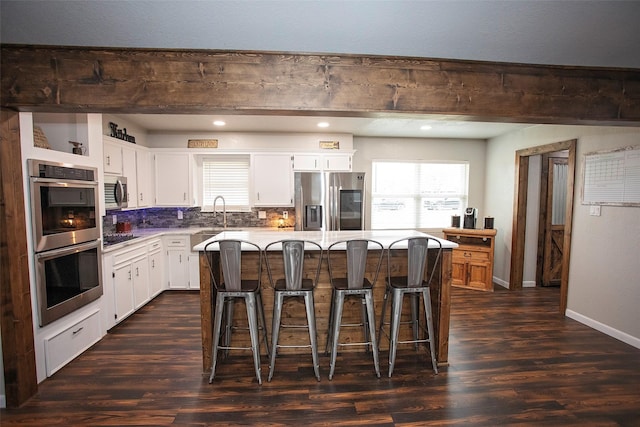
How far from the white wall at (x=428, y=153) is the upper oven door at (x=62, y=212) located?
381cm

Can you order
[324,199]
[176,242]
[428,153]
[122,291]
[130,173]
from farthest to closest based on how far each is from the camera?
[428,153]
[324,199]
[176,242]
[130,173]
[122,291]

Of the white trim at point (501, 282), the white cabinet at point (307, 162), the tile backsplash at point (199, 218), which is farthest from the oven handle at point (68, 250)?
the white trim at point (501, 282)

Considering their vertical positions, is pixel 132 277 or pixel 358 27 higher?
pixel 358 27

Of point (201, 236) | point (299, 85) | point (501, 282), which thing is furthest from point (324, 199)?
point (501, 282)

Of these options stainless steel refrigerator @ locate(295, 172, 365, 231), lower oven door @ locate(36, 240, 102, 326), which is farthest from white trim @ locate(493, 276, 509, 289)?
lower oven door @ locate(36, 240, 102, 326)

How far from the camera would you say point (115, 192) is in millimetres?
3723

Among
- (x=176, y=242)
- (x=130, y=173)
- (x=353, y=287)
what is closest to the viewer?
(x=353, y=287)

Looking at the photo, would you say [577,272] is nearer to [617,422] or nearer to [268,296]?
[617,422]

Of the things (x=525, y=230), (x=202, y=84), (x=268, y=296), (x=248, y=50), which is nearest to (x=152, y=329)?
(x=268, y=296)

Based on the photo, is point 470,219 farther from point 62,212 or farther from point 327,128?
point 62,212

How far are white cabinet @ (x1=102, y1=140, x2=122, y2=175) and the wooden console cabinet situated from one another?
4756 millimetres

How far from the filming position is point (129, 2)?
1525 millimetres

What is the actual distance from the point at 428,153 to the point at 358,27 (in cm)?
417

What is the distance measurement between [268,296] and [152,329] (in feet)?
5.08
